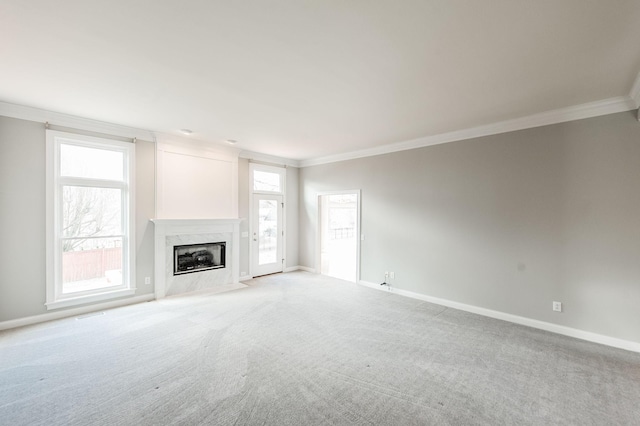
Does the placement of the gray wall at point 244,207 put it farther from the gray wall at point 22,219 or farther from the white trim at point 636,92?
the white trim at point 636,92

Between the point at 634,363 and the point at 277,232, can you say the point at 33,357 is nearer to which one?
the point at 277,232

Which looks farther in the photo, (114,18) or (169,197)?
(169,197)

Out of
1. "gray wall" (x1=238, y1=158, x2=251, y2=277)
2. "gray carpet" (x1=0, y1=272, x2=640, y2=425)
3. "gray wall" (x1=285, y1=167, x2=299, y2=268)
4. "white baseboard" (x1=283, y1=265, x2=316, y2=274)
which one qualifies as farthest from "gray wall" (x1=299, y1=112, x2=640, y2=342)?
"gray wall" (x1=238, y1=158, x2=251, y2=277)

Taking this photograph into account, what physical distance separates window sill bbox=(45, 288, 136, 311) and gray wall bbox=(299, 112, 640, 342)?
4.43 meters

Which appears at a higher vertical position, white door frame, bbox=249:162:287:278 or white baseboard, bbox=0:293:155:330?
white door frame, bbox=249:162:287:278

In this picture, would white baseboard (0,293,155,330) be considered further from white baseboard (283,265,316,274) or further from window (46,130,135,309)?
white baseboard (283,265,316,274)

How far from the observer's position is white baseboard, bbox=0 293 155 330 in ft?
11.3

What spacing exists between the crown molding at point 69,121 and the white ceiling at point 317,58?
14 centimetres

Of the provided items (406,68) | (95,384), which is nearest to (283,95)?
(406,68)

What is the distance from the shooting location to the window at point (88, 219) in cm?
372

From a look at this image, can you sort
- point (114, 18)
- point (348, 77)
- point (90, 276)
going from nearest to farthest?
1. point (114, 18)
2. point (348, 77)
3. point (90, 276)

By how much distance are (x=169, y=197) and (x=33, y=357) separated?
2.72 m

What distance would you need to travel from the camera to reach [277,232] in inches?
257

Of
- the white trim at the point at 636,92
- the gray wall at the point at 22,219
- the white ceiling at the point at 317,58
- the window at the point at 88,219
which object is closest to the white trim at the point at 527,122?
the white trim at the point at 636,92
